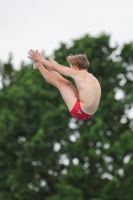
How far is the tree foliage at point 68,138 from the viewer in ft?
105

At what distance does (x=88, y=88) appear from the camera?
10375 millimetres

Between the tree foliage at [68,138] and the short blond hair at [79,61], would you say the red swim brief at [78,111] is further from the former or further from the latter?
the tree foliage at [68,138]

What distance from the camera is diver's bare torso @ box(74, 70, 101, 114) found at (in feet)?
34.1

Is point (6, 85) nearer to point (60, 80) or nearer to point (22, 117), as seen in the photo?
point (22, 117)

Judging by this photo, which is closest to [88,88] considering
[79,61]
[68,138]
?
[79,61]

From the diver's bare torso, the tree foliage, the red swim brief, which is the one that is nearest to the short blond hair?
the diver's bare torso

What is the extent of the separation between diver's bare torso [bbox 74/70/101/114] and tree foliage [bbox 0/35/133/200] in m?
20.5

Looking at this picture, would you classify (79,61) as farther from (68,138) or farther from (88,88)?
(68,138)

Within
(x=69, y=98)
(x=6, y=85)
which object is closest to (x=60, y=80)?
(x=69, y=98)

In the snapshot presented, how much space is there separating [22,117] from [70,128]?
94.2 inches

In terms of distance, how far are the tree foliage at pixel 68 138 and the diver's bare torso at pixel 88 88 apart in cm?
2046

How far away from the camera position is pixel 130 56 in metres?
35.0

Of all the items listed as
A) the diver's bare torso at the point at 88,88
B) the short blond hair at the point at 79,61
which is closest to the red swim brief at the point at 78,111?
the diver's bare torso at the point at 88,88

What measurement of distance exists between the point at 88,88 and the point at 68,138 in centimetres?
2259
